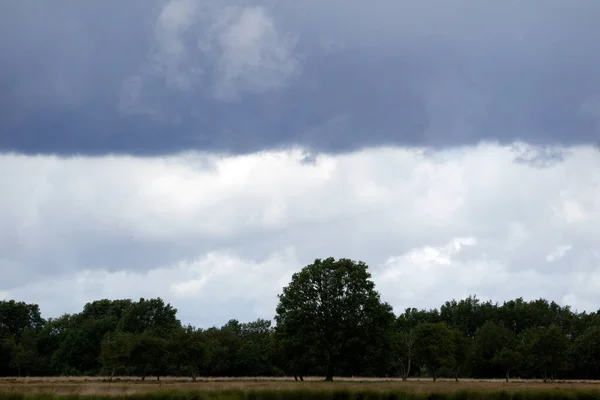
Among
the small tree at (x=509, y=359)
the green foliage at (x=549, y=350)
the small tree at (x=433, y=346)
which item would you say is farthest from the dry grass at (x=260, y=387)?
the small tree at (x=509, y=359)

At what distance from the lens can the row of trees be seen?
95438 millimetres

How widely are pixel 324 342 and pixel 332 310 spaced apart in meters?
4.38

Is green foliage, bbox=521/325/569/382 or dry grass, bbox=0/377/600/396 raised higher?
green foliage, bbox=521/325/569/382

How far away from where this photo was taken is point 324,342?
312 ft

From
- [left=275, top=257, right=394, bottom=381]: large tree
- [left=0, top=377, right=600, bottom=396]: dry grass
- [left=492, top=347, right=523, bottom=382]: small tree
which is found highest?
[left=275, top=257, right=394, bottom=381]: large tree

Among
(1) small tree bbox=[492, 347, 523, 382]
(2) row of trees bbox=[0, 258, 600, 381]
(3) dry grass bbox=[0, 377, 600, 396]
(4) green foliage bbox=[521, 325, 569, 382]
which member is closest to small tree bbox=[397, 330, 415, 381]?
(2) row of trees bbox=[0, 258, 600, 381]

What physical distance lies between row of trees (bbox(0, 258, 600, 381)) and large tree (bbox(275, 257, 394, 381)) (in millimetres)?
136

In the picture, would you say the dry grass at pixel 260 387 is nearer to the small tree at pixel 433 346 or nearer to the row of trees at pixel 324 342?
the row of trees at pixel 324 342

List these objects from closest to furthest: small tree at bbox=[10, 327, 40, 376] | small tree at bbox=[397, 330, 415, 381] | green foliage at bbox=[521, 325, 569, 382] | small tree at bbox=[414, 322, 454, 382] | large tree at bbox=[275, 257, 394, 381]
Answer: large tree at bbox=[275, 257, 394, 381], green foliage at bbox=[521, 325, 569, 382], small tree at bbox=[414, 322, 454, 382], small tree at bbox=[397, 330, 415, 381], small tree at bbox=[10, 327, 40, 376]

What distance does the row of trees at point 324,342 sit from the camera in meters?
95.4

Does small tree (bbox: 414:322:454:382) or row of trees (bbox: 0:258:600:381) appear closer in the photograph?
row of trees (bbox: 0:258:600:381)

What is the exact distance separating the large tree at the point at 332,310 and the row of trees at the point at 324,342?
0.45 feet

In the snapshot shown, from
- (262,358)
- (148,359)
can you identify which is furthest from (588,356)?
(148,359)

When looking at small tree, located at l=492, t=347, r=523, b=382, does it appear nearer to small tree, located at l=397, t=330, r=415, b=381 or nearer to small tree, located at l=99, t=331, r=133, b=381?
small tree, located at l=397, t=330, r=415, b=381
